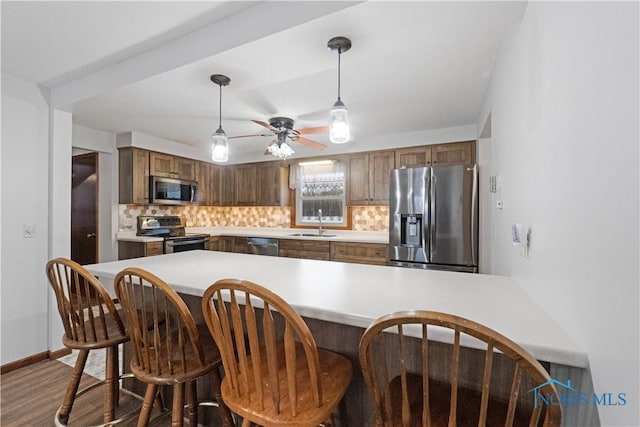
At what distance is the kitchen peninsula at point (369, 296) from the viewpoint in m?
0.86

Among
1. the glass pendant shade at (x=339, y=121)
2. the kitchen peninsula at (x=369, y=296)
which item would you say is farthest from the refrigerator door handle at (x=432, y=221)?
the glass pendant shade at (x=339, y=121)

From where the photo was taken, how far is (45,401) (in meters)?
1.99

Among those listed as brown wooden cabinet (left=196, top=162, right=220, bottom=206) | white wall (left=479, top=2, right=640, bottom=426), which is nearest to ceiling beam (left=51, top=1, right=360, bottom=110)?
white wall (left=479, top=2, right=640, bottom=426)

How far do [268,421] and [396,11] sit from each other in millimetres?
1734

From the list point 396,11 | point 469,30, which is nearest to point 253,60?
point 396,11

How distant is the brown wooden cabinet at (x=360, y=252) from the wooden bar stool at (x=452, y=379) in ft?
8.31

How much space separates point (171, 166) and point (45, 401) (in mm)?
3091

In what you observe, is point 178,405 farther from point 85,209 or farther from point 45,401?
point 85,209

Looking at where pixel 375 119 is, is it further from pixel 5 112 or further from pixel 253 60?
pixel 5 112

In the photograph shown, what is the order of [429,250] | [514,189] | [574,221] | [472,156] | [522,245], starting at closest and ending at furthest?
→ [574,221]
[522,245]
[514,189]
[429,250]
[472,156]

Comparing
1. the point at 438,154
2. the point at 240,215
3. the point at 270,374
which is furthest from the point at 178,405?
the point at 240,215

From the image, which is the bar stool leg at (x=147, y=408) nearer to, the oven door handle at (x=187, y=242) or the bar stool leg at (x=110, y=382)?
the bar stool leg at (x=110, y=382)

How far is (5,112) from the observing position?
7.70 feet

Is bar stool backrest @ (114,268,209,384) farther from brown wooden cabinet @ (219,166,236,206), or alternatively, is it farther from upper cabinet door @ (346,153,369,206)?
brown wooden cabinet @ (219,166,236,206)
